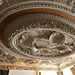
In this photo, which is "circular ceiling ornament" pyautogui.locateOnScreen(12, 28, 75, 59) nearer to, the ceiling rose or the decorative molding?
the ceiling rose

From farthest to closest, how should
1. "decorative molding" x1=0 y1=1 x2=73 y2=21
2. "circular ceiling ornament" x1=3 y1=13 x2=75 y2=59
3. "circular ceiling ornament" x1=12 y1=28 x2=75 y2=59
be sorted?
"circular ceiling ornament" x1=12 y1=28 x2=75 y2=59
"circular ceiling ornament" x1=3 y1=13 x2=75 y2=59
"decorative molding" x1=0 y1=1 x2=73 y2=21

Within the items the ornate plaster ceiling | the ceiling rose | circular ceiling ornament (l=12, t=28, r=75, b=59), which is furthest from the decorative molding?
circular ceiling ornament (l=12, t=28, r=75, b=59)

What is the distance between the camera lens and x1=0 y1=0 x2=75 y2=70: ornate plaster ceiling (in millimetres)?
2687

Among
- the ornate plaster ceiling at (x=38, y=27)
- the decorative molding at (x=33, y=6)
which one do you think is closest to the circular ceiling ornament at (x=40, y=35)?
the ornate plaster ceiling at (x=38, y=27)

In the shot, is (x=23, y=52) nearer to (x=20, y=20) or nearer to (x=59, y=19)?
(x=20, y=20)

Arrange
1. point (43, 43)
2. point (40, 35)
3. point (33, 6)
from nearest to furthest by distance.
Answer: point (33, 6) → point (40, 35) → point (43, 43)

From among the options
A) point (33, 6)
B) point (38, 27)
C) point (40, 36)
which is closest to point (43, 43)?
point (40, 36)

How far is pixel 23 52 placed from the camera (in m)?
4.49

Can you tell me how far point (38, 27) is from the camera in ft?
10.0

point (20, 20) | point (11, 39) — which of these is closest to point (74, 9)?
point (20, 20)

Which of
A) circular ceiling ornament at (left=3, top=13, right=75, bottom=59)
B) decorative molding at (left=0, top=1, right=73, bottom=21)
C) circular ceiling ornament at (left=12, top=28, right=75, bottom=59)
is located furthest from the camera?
circular ceiling ornament at (left=12, top=28, right=75, bottom=59)

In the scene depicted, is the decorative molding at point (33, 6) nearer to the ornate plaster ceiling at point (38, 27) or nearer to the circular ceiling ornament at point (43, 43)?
the ornate plaster ceiling at point (38, 27)

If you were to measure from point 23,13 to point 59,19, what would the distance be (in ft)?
3.93

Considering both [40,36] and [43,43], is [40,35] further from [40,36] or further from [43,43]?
[43,43]
